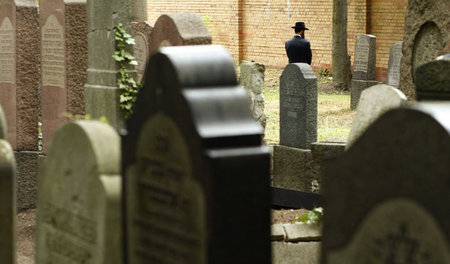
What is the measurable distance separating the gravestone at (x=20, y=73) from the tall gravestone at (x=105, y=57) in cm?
92

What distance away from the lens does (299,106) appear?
431 inches

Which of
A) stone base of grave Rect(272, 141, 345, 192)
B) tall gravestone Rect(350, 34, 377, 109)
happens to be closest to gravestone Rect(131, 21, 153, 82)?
stone base of grave Rect(272, 141, 345, 192)

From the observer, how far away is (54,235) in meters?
4.69

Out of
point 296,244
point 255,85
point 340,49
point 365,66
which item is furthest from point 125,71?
point 340,49

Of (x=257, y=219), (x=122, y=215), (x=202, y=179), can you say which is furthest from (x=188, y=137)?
(x=122, y=215)

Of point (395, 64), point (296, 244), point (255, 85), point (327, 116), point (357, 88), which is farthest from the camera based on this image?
point (357, 88)

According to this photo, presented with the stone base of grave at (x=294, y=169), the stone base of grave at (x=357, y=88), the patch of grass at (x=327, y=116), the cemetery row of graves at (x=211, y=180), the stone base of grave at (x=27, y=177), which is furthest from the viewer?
the stone base of grave at (x=357, y=88)

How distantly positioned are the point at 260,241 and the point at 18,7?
645 cm

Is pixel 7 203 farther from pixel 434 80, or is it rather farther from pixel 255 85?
pixel 255 85

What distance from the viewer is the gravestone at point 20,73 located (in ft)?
31.6

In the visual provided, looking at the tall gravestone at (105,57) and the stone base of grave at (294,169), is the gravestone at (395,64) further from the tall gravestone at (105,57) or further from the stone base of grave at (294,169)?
the tall gravestone at (105,57)

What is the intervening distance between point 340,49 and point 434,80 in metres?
16.3

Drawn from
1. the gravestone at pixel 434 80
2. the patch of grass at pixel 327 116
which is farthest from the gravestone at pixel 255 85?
the gravestone at pixel 434 80

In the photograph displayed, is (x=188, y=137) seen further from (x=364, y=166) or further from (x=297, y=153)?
(x=297, y=153)
